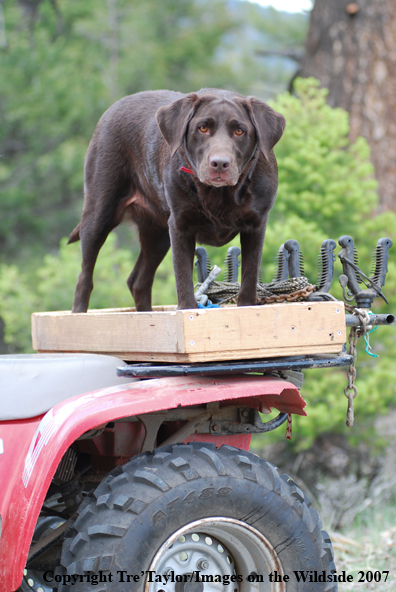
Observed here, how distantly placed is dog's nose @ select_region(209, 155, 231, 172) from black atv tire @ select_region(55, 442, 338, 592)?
1.03 meters

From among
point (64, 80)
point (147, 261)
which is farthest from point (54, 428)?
point (64, 80)

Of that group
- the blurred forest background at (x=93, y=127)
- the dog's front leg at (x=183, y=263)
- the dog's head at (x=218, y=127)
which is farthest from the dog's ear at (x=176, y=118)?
the blurred forest background at (x=93, y=127)

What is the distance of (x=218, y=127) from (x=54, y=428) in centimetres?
135

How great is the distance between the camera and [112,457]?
8.29 ft

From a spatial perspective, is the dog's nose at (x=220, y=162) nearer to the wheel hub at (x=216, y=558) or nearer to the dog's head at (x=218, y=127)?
the dog's head at (x=218, y=127)

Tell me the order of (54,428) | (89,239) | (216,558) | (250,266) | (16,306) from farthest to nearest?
(16,306) < (89,239) < (250,266) < (216,558) < (54,428)

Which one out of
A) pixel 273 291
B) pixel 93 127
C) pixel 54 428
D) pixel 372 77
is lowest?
pixel 54 428

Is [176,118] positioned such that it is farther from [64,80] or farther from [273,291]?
[64,80]

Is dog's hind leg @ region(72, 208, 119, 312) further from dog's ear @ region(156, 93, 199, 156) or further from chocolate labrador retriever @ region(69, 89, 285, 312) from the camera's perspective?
dog's ear @ region(156, 93, 199, 156)

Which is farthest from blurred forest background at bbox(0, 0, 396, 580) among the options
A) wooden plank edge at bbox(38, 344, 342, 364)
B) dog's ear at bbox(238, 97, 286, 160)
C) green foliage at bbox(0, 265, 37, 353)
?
dog's ear at bbox(238, 97, 286, 160)

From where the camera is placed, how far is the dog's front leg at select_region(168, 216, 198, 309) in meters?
2.58

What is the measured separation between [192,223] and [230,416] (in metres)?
0.86

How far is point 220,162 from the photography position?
231 centimetres

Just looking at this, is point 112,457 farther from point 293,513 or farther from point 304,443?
point 304,443
